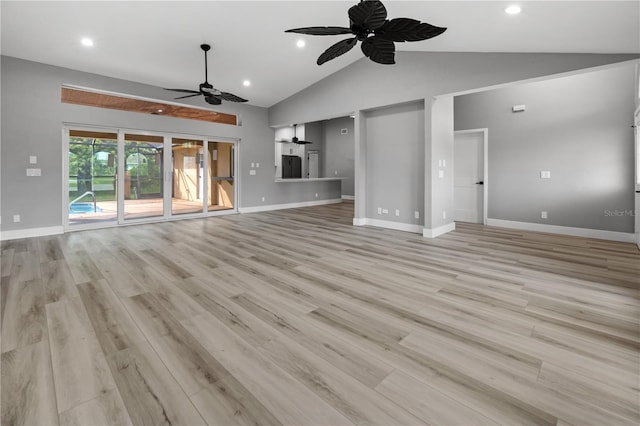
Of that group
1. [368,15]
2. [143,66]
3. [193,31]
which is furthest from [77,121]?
[368,15]

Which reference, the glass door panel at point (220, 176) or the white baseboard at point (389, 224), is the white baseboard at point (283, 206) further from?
the white baseboard at point (389, 224)

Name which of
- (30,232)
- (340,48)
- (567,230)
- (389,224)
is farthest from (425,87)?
(30,232)

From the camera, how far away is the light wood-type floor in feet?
4.62

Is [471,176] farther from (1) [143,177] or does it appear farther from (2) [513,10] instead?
(1) [143,177]

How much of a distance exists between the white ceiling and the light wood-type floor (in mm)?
2682

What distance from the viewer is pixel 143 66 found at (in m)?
5.81

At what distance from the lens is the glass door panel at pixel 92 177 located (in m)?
5.99

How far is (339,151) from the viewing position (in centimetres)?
1293

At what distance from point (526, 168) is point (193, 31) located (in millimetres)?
6532

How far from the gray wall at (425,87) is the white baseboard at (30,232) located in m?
5.81

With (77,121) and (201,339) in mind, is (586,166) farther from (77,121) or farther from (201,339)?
(77,121)

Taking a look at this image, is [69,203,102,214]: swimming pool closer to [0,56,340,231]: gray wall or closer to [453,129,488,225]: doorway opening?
[0,56,340,231]: gray wall

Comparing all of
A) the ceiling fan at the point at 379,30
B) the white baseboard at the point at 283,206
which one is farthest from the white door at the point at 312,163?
the ceiling fan at the point at 379,30

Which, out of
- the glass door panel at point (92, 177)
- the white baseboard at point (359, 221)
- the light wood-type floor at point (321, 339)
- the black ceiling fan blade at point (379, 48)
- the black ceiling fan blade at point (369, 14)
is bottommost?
the light wood-type floor at point (321, 339)
